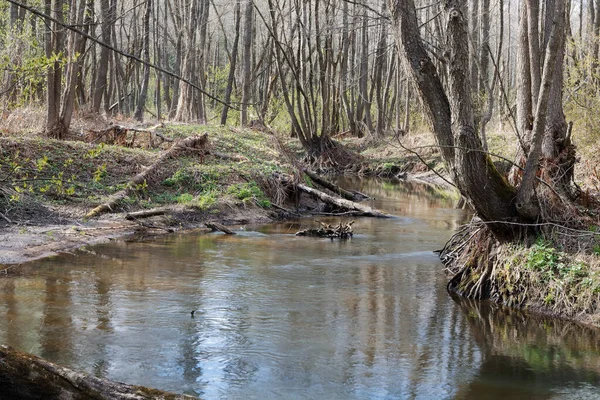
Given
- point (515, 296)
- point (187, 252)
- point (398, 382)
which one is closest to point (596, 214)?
point (515, 296)

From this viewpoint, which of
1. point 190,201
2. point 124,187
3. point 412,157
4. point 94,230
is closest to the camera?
point 94,230

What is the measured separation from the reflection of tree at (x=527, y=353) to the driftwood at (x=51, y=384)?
3.33m

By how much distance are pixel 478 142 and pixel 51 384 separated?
20.1 feet

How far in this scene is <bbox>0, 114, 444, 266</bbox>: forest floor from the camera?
13047 mm

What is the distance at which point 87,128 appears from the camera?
21.0m

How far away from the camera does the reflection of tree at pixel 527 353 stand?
6.76m

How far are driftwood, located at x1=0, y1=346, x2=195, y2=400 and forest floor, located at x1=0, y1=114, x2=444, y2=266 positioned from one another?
4.74 meters

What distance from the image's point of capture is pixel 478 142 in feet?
29.2

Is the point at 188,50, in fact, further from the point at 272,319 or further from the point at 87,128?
the point at 272,319

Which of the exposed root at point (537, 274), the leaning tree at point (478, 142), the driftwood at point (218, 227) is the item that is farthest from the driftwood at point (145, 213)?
the leaning tree at point (478, 142)

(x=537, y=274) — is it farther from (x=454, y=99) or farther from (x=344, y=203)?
(x=344, y=203)

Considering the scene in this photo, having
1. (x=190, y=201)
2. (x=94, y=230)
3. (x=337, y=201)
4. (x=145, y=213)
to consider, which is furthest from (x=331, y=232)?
(x=94, y=230)

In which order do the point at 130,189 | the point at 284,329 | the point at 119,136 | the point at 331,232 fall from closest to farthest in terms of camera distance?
1. the point at 284,329
2. the point at 331,232
3. the point at 130,189
4. the point at 119,136

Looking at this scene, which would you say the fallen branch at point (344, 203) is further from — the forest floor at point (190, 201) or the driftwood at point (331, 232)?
the driftwood at point (331, 232)
